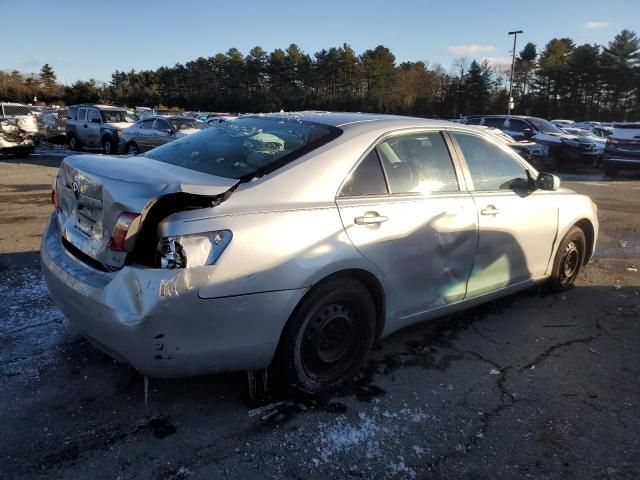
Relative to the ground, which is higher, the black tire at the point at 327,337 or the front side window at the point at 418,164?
the front side window at the point at 418,164

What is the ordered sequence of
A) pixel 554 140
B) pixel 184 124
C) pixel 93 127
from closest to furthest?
pixel 184 124 → pixel 554 140 → pixel 93 127

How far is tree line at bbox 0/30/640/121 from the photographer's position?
60062mm

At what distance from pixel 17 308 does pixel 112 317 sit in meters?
2.15

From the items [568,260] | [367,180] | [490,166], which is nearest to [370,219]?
[367,180]

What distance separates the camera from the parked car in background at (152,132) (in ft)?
54.0

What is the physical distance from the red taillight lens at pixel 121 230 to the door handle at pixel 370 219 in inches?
46.3

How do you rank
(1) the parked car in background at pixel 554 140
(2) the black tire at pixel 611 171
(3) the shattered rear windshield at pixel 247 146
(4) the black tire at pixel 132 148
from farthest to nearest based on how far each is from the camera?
(1) the parked car in background at pixel 554 140 < (4) the black tire at pixel 132 148 < (2) the black tire at pixel 611 171 < (3) the shattered rear windshield at pixel 247 146

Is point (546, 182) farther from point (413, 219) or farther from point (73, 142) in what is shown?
point (73, 142)

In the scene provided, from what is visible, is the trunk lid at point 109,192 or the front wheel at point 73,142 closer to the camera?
the trunk lid at point 109,192

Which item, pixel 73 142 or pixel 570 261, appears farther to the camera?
pixel 73 142

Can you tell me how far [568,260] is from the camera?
4.88 meters

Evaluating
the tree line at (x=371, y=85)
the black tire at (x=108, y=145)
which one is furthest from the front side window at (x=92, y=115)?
the tree line at (x=371, y=85)

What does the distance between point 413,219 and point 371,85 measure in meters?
73.0

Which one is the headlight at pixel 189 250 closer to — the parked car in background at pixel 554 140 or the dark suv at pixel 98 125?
the parked car in background at pixel 554 140
